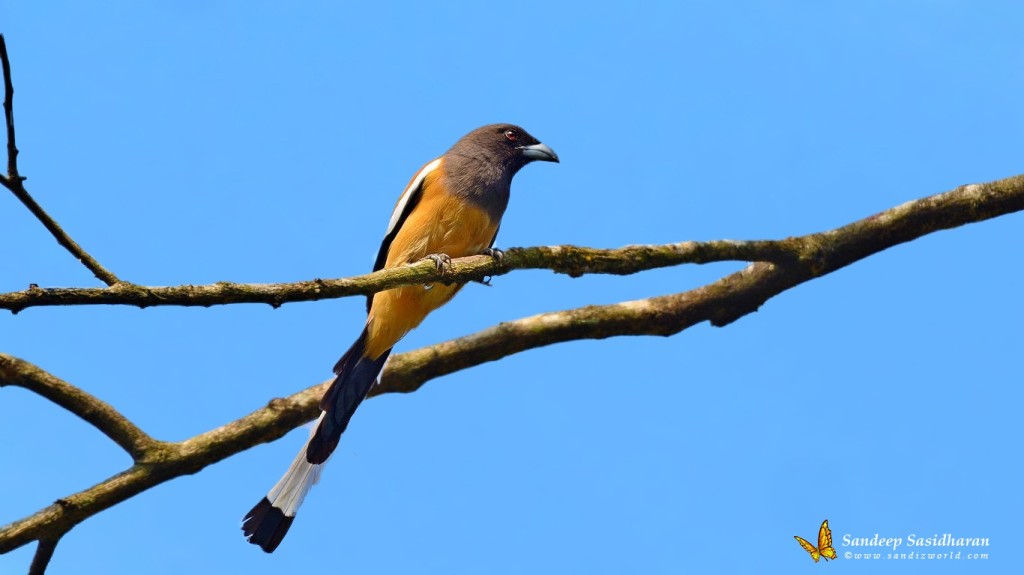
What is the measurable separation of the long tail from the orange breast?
11 centimetres

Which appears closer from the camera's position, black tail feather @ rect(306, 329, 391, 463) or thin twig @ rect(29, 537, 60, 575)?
thin twig @ rect(29, 537, 60, 575)

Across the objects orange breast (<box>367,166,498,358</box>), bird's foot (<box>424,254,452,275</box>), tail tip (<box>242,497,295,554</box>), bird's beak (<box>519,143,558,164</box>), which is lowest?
tail tip (<box>242,497,295,554</box>)

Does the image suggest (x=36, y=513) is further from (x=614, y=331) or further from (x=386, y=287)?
(x=614, y=331)

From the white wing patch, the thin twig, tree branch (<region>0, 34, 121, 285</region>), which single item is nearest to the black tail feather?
the white wing patch

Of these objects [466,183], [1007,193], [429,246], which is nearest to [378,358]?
[429,246]

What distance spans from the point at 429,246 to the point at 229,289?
7.38ft

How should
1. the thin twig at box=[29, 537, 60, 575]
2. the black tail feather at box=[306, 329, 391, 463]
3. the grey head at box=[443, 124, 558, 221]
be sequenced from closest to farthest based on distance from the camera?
the thin twig at box=[29, 537, 60, 575]
the black tail feather at box=[306, 329, 391, 463]
the grey head at box=[443, 124, 558, 221]

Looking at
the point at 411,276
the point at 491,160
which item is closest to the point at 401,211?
the point at 491,160

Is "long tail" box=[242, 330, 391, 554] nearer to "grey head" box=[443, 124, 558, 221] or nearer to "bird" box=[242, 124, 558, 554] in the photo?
"bird" box=[242, 124, 558, 554]

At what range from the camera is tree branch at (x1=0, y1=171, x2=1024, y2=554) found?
468 centimetres

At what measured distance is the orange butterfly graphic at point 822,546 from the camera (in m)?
5.34

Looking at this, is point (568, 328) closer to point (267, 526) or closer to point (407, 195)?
point (407, 195)

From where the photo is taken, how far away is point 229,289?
336 centimetres

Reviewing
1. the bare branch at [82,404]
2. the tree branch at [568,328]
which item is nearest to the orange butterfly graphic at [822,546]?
the tree branch at [568,328]
